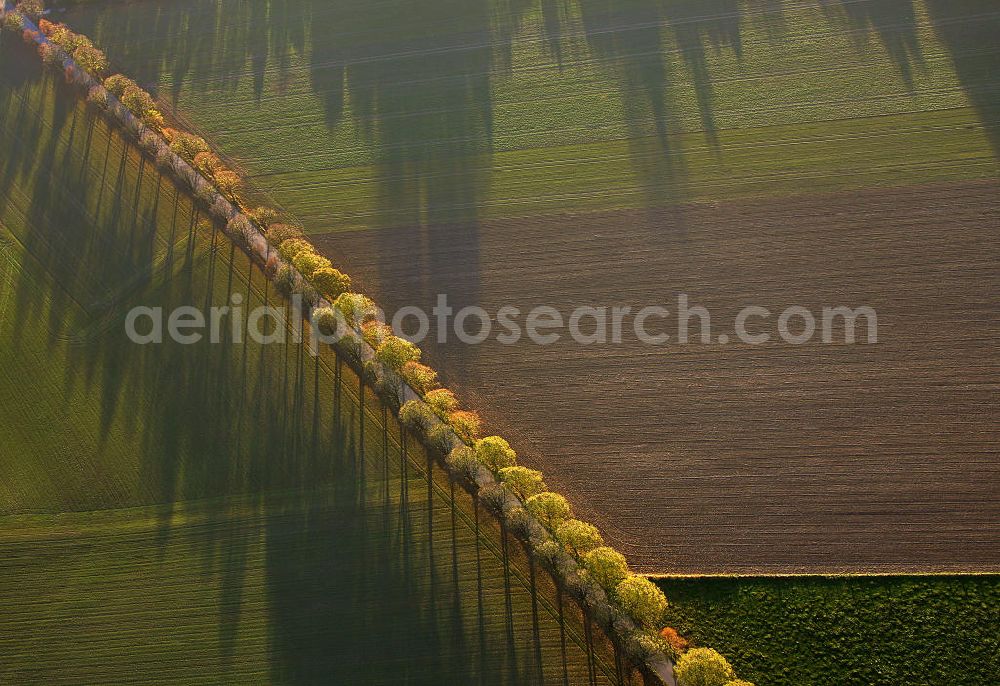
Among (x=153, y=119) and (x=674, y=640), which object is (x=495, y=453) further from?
(x=153, y=119)

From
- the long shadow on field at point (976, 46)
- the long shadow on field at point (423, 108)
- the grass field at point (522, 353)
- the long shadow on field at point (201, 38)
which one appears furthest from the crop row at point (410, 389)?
the long shadow on field at point (976, 46)

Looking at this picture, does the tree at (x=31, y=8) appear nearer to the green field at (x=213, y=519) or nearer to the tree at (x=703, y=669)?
the green field at (x=213, y=519)

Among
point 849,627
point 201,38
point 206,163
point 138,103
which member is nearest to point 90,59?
point 138,103

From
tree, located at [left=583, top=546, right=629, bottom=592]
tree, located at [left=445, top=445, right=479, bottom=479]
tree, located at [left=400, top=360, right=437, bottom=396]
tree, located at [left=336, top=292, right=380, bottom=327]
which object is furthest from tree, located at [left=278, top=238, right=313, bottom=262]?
tree, located at [left=583, top=546, right=629, bottom=592]

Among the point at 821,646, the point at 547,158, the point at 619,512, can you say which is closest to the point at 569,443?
the point at 619,512

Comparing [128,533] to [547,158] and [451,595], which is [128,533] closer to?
[451,595]

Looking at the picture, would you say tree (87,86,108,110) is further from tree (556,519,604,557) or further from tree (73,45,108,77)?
tree (556,519,604,557)

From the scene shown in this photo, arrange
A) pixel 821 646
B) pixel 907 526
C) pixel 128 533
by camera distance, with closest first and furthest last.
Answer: pixel 821 646
pixel 907 526
pixel 128 533
